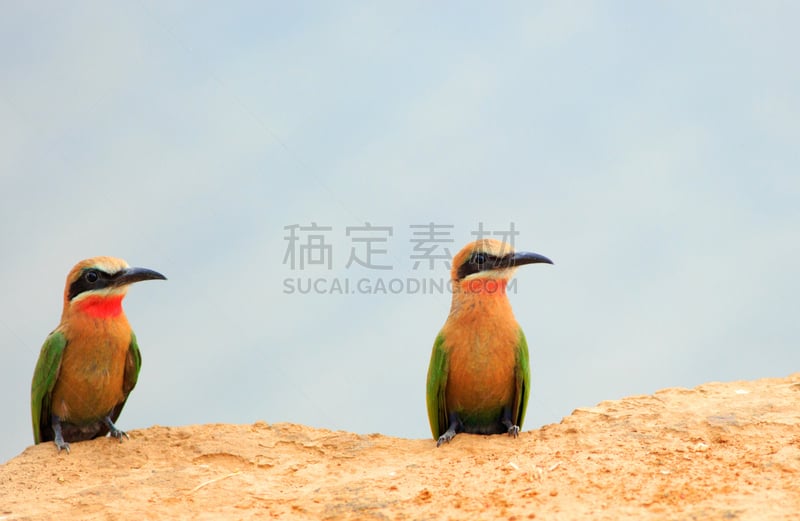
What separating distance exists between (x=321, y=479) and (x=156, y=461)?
6.62 ft

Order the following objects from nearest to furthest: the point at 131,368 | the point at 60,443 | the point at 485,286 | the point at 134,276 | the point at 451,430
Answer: the point at 451,430 → the point at 485,286 → the point at 60,443 → the point at 134,276 → the point at 131,368

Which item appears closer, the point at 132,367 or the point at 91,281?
the point at 91,281

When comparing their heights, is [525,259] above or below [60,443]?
above

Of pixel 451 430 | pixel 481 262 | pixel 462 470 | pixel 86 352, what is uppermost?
pixel 481 262

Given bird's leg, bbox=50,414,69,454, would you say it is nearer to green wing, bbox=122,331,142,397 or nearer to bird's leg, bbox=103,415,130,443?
bird's leg, bbox=103,415,130,443

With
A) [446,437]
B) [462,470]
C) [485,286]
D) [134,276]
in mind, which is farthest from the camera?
[134,276]

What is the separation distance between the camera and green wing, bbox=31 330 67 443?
954 cm

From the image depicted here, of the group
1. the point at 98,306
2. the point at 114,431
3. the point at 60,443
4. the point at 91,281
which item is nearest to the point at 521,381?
the point at 114,431

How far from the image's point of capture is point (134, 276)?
9.67 m

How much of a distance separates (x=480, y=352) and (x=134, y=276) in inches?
147

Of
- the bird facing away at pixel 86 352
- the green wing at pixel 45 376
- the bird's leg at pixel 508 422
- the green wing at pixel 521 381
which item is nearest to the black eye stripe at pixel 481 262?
the green wing at pixel 521 381

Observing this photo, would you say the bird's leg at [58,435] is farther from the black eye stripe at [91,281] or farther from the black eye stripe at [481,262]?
the black eye stripe at [481,262]

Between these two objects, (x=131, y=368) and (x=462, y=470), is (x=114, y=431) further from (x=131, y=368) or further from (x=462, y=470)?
(x=462, y=470)

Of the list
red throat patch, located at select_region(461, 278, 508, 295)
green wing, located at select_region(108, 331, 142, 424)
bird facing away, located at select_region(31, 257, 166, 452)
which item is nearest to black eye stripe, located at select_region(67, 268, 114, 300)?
bird facing away, located at select_region(31, 257, 166, 452)
